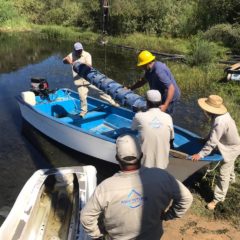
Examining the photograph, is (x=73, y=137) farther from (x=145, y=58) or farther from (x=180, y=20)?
(x=180, y=20)

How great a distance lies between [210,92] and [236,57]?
7.06 meters

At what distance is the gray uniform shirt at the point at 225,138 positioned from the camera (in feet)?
18.8

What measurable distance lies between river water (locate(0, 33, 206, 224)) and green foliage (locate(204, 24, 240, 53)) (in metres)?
5.06

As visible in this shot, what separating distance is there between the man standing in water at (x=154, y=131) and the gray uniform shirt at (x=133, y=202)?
1.94 meters

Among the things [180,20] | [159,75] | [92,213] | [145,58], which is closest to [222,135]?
[159,75]

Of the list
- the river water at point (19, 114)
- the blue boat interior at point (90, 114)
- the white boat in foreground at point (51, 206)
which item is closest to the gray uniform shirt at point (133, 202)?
the white boat in foreground at point (51, 206)

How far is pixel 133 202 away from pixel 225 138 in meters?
3.23

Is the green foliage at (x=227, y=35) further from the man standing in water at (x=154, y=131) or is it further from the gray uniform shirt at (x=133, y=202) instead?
the gray uniform shirt at (x=133, y=202)

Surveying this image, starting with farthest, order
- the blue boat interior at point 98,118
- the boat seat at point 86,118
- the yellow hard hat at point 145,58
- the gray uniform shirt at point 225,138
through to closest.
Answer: the boat seat at point 86,118 → the blue boat interior at point 98,118 → the yellow hard hat at point 145,58 → the gray uniform shirt at point 225,138

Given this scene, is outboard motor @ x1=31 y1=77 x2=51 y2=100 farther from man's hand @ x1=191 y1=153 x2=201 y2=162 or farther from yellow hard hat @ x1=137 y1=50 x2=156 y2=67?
man's hand @ x1=191 y1=153 x2=201 y2=162

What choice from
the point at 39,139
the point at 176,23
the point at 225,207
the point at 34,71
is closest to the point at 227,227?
the point at 225,207

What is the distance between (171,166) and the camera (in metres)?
7.01

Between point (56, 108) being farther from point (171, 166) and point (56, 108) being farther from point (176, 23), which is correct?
point (176, 23)

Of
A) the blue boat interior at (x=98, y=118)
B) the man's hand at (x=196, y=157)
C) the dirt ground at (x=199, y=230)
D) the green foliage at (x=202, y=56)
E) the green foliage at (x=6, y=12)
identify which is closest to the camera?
the dirt ground at (x=199, y=230)
